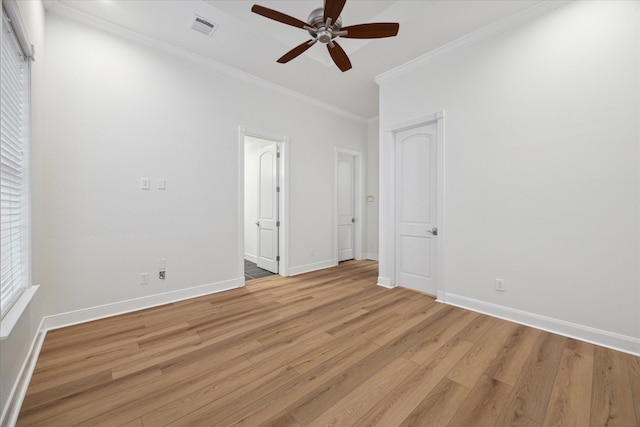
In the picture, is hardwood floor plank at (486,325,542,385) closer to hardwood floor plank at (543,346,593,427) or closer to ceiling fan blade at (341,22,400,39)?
hardwood floor plank at (543,346,593,427)

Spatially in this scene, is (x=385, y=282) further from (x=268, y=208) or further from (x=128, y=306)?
(x=128, y=306)

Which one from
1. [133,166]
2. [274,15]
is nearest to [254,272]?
[133,166]

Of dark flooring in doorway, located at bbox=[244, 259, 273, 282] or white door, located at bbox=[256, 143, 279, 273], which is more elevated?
white door, located at bbox=[256, 143, 279, 273]

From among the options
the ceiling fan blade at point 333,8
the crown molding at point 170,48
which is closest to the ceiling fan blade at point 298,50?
the ceiling fan blade at point 333,8

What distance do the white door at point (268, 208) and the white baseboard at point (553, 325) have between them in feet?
9.43

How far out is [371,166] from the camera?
18.8ft

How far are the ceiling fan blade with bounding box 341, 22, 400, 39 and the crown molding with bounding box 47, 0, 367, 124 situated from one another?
2.08 m

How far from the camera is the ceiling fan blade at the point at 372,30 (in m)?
2.12

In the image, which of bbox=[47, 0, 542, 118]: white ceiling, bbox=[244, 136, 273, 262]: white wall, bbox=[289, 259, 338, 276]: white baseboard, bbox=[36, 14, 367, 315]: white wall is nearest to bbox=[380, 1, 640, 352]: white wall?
bbox=[47, 0, 542, 118]: white ceiling

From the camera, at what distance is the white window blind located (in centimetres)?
158

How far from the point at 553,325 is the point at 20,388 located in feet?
13.8

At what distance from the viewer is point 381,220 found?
3.89 metres

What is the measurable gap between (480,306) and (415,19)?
317 centimetres

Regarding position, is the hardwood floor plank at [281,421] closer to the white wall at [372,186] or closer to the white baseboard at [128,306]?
the white baseboard at [128,306]
